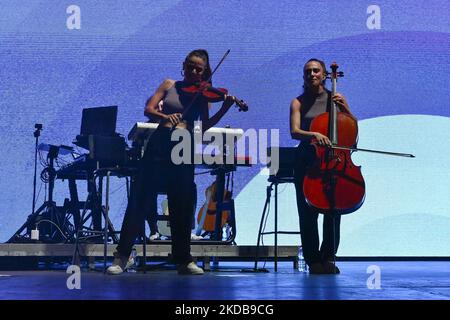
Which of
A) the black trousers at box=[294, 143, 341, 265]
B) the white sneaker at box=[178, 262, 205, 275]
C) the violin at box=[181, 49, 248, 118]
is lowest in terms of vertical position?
the white sneaker at box=[178, 262, 205, 275]

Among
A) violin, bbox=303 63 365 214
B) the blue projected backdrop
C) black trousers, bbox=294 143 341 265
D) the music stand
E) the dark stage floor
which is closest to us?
the dark stage floor

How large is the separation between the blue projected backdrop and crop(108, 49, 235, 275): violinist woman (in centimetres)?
207

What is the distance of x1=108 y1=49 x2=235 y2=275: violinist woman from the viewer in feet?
12.3

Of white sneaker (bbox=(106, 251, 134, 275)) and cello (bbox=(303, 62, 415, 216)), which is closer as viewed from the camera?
cello (bbox=(303, 62, 415, 216))

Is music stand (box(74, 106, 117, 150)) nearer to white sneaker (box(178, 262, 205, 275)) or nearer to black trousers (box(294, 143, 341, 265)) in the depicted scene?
white sneaker (box(178, 262, 205, 275))

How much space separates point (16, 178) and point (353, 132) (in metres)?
3.24

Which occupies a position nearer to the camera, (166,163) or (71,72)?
(166,163)

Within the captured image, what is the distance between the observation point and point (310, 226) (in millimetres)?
3898

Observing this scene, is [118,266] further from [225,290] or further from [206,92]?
[225,290]

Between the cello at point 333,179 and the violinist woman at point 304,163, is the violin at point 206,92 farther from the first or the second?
the cello at point 333,179

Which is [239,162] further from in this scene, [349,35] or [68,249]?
[349,35]

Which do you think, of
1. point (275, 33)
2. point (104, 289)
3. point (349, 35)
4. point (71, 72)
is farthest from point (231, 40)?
point (104, 289)

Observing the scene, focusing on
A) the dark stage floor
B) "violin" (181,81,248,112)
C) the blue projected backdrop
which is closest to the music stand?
the blue projected backdrop
